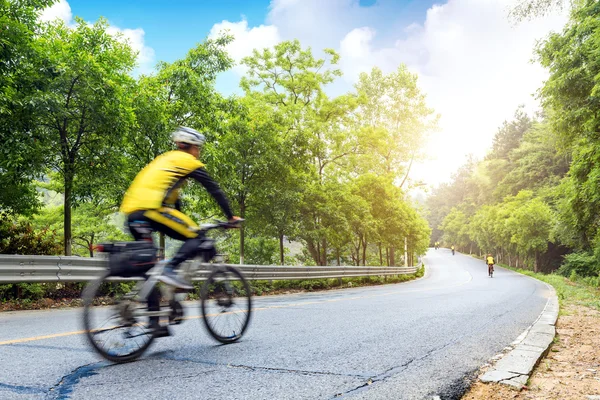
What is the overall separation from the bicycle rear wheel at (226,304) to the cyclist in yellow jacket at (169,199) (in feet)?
→ 1.53

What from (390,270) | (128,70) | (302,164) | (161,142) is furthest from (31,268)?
A: (390,270)

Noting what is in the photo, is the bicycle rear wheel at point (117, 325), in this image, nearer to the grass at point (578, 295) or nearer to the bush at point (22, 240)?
the bush at point (22, 240)

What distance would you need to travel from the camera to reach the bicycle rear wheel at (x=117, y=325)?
350 cm

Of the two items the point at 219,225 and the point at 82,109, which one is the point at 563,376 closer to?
the point at 219,225

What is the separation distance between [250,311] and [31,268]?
198 inches

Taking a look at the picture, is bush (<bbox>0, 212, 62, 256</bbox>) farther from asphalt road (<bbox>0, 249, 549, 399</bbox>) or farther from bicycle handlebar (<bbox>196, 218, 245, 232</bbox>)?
bicycle handlebar (<bbox>196, 218, 245, 232</bbox>)

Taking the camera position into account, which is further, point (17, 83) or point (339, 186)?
point (339, 186)

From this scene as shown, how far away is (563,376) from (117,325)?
3.86 metres

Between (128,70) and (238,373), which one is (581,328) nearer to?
(238,373)

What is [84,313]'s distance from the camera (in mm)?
3551

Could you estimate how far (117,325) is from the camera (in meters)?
3.58

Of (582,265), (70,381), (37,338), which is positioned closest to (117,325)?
(70,381)

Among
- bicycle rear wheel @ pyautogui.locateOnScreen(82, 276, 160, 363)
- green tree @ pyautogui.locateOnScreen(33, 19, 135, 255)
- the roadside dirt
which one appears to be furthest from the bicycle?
green tree @ pyautogui.locateOnScreen(33, 19, 135, 255)

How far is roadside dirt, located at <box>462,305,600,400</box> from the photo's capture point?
319 cm
